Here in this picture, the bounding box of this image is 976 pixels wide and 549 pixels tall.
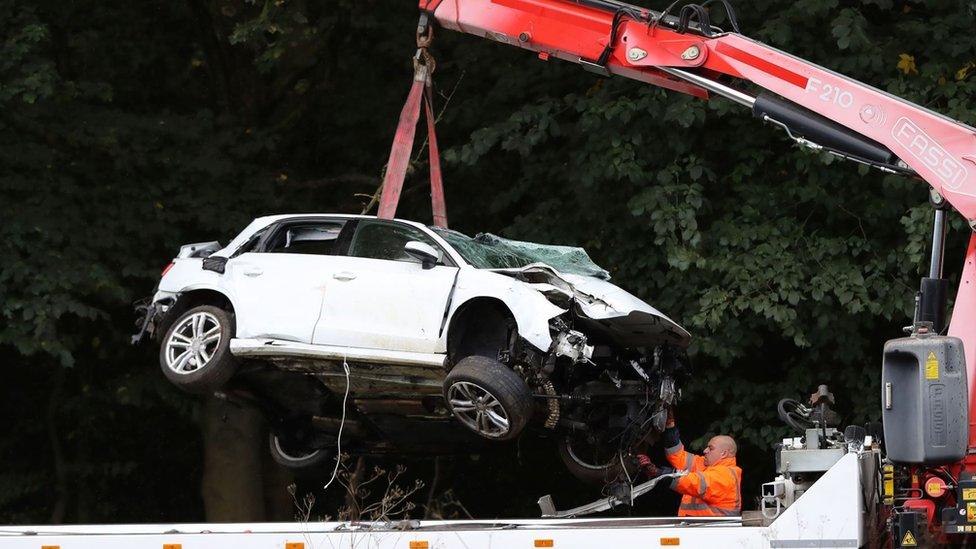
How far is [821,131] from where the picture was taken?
9.29 metres

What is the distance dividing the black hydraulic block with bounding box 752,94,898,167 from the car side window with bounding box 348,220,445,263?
8.41 feet

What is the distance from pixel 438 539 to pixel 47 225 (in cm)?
808

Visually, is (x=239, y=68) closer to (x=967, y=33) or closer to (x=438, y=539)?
(x=967, y=33)

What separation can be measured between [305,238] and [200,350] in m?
1.19

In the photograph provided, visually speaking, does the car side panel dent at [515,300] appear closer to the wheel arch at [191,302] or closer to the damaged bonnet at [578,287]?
the damaged bonnet at [578,287]

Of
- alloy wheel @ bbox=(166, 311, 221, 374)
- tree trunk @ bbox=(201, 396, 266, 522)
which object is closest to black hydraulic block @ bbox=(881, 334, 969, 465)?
alloy wheel @ bbox=(166, 311, 221, 374)

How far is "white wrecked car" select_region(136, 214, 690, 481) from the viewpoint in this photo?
975 cm

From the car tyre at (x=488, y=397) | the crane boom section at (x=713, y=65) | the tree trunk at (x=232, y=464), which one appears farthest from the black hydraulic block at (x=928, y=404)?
the tree trunk at (x=232, y=464)

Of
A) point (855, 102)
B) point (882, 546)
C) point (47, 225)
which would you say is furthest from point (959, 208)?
point (47, 225)

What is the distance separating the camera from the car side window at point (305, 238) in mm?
10797

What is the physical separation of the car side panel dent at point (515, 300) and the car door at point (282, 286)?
98cm

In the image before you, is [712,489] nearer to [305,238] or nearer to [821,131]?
[821,131]

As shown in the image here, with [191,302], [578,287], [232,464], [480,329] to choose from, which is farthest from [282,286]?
[232,464]

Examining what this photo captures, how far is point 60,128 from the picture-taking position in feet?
50.2
